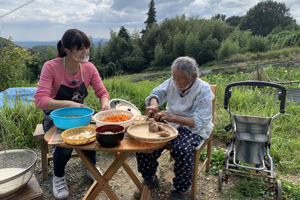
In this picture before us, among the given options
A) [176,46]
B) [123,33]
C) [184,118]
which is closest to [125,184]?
[184,118]

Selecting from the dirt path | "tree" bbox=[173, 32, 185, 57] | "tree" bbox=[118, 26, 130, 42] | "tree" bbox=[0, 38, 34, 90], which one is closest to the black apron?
the dirt path

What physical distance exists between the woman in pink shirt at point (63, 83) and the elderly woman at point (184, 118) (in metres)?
0.76

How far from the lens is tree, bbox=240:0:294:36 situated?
33531 millimetres

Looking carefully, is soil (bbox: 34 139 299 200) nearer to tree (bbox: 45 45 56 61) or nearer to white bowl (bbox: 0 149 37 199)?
white bowl (bbox: 0 149 37 199)

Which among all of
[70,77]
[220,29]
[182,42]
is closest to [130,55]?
[182,42]

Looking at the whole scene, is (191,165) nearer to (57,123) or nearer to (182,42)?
(57,123)

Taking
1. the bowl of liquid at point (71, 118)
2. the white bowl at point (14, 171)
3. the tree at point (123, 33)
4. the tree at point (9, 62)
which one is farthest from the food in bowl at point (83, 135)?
the tree at point (123, 33)

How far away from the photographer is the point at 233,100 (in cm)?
466

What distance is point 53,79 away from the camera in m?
2.30

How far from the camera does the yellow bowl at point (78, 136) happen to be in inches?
60.5

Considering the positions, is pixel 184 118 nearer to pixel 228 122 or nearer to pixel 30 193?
pixel 30 193

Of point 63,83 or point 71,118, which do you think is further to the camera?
point 63,83

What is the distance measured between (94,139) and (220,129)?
2855 mm

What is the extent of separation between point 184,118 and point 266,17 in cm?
4040
